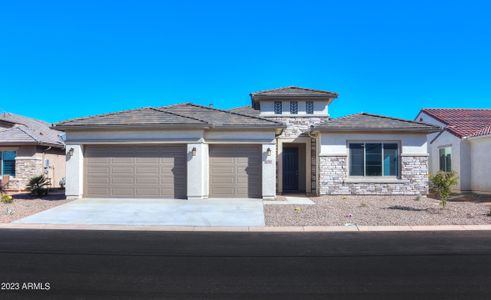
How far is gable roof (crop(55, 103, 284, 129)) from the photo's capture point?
16.3 meters

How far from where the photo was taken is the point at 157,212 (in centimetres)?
1368

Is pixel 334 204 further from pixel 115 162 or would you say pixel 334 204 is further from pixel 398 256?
pixel 115 162

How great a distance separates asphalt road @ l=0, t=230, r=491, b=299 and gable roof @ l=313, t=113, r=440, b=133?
818 cm

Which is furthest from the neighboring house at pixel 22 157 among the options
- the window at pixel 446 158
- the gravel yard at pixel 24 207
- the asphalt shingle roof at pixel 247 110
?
the window at pixel 446 158

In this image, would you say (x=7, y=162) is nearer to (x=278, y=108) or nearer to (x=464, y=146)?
(x=278, y=108)

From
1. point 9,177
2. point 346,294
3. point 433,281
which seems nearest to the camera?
point 346,294

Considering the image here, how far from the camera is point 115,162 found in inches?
661

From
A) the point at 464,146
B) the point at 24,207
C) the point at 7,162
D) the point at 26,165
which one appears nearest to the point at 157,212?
the point at 24,207

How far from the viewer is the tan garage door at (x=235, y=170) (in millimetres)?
16781

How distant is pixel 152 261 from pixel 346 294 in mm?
3590

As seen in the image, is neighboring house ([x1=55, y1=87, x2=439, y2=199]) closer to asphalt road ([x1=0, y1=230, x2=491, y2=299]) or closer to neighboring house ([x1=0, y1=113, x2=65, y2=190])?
asphalt road ([x1=0, y1=230, x2=491, y2=299])

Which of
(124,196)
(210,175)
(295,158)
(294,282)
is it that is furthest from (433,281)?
(295,158)

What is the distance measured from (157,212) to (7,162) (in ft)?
45.4

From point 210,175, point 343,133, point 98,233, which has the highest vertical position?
point 343,133
